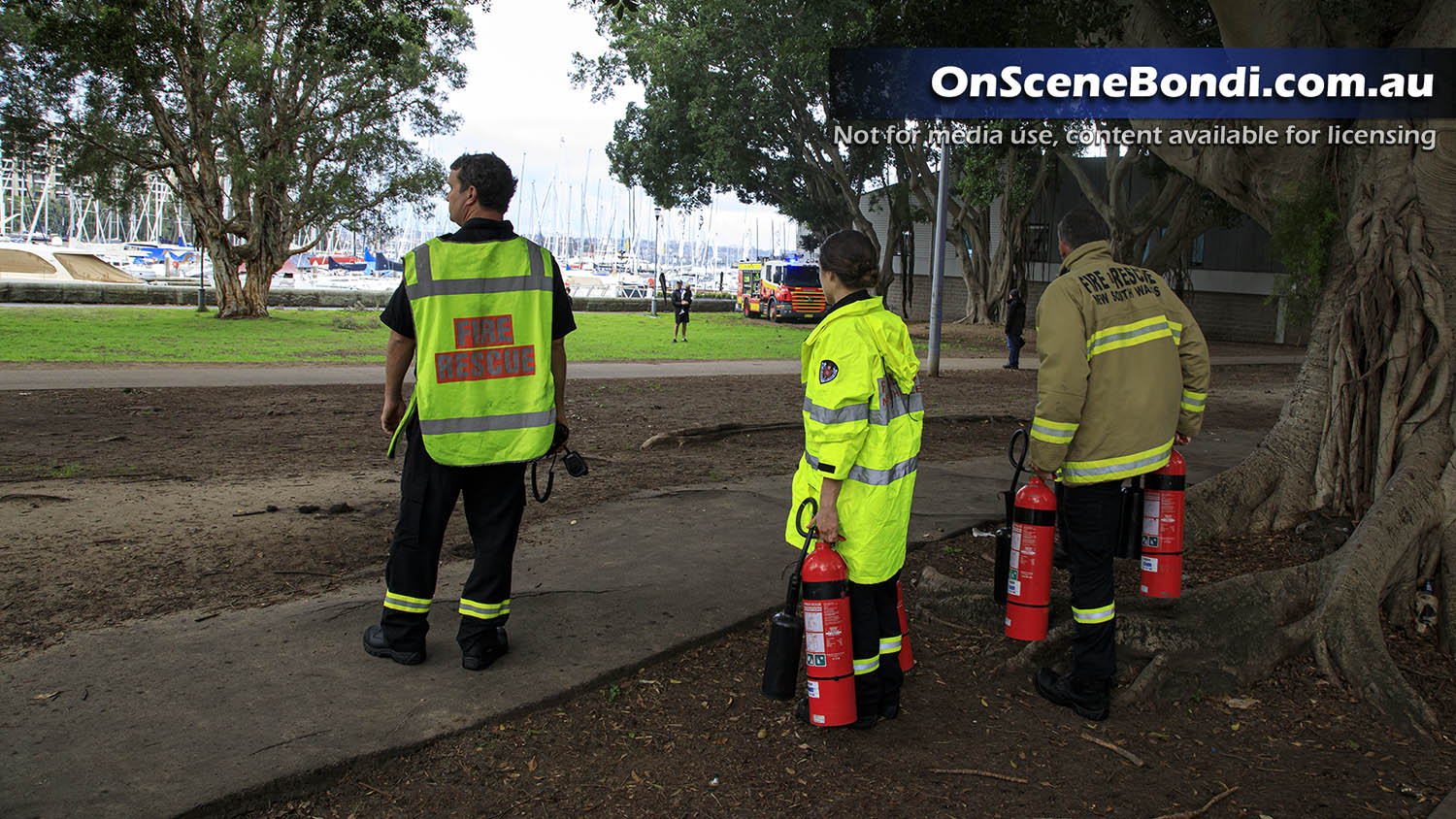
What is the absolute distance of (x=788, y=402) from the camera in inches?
553

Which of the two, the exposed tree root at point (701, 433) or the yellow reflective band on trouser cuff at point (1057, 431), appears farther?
the exposed tree root at point (701, 433)

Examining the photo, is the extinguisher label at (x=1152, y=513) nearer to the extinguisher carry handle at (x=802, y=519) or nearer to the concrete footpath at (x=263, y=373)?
the extinguisher carry handle at (x=802, y=519)

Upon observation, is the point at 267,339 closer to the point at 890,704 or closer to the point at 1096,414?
the point at 890,704

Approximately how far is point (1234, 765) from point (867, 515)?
1607 mm

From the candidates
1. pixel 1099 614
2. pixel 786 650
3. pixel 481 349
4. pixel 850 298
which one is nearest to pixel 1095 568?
pixel 1099 614

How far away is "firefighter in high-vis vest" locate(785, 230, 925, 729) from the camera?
3531 mm

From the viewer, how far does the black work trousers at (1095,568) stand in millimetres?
4000

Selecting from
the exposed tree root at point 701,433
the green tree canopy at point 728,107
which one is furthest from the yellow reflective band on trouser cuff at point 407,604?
the green tree canopy at point 728,107

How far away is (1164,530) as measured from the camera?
459 cm

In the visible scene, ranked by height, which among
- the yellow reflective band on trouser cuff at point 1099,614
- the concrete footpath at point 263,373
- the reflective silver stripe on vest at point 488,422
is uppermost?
the reflective silver stripe on vest at point 488,422

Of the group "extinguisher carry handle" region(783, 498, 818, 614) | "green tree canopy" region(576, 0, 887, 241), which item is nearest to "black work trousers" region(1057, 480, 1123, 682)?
"extinguisher carry handle" region(783, 498, 818, 614)

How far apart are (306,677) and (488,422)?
118 centimetres

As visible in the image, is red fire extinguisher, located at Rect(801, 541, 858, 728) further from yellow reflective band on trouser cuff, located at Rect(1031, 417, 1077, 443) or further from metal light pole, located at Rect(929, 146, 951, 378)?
metal light pole, located at Rect(929, 146, 951, 378)

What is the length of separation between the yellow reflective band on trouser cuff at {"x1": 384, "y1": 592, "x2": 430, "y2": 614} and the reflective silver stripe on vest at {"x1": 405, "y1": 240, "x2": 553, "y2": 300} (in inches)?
46.7
